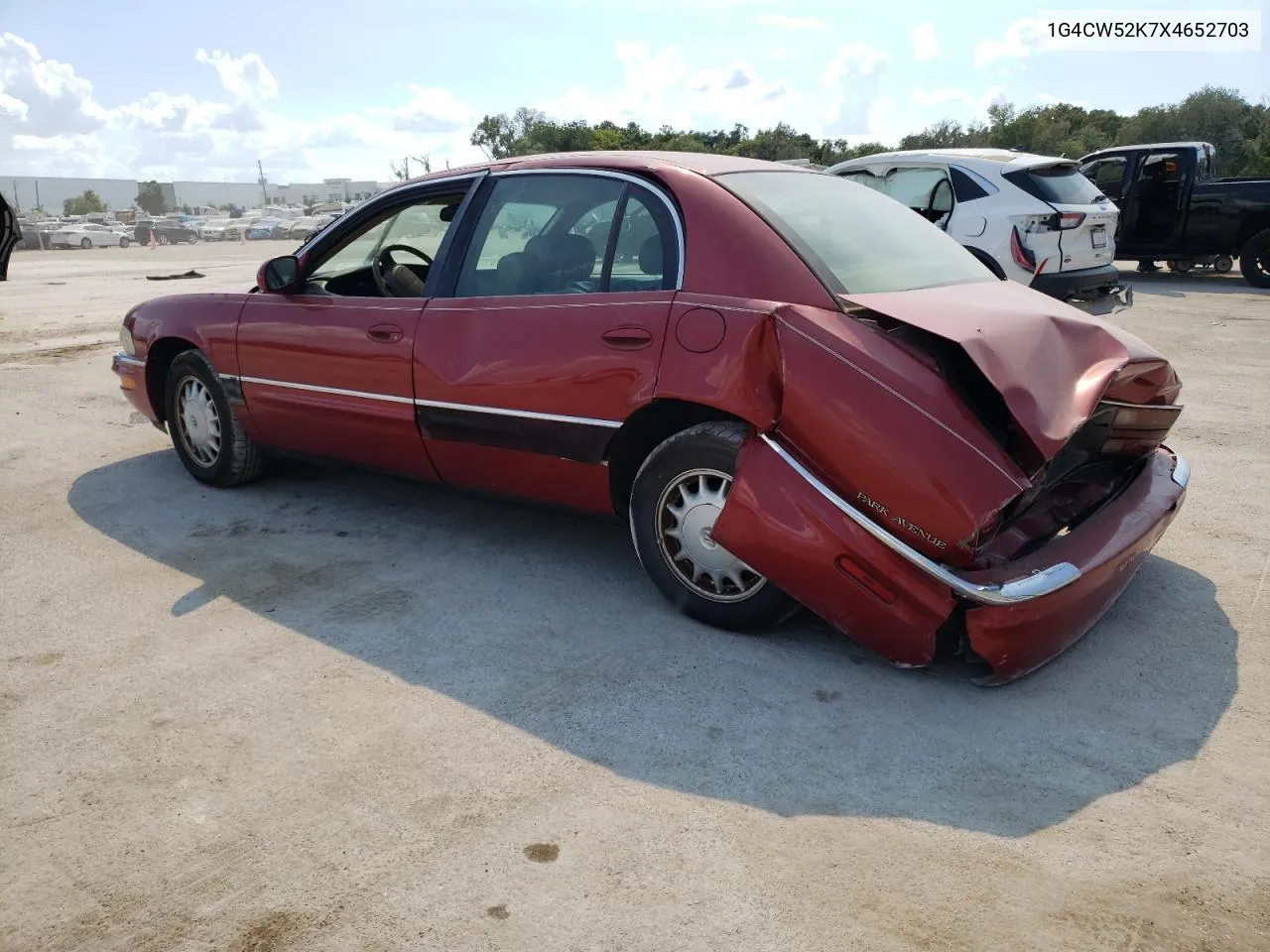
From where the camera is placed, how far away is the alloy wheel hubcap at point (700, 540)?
11.4 feet

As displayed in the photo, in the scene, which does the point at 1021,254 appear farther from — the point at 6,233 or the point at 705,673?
the point at 6,233

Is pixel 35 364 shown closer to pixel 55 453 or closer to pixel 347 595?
pixel 55 453

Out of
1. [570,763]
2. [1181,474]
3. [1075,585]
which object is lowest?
[570,763]

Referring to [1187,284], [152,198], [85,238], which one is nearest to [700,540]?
[1187,284]

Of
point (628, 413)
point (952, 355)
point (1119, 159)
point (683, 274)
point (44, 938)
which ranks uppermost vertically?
point (1119, 159)

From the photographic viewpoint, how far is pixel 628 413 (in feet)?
11.7

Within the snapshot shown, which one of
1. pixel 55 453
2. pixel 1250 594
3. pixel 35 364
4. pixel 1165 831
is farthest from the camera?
pixel 35 364

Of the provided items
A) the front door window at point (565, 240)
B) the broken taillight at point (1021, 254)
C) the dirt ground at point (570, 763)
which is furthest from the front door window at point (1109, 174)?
the front door window at point (565, 240)

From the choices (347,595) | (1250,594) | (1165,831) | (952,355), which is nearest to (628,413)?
(952,355)

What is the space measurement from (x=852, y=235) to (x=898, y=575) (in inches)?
55.9

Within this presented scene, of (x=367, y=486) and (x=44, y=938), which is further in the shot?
(x=367, y=486)

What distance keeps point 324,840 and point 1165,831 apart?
2.05 metres

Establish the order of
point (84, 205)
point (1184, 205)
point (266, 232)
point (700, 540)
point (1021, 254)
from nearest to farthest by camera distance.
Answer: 1. point (700, 540)
2. point (1021, 254)
3. point (1184, 205)
4. point (266, 232)
5. point (84, 205)

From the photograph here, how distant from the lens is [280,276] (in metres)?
4.74
